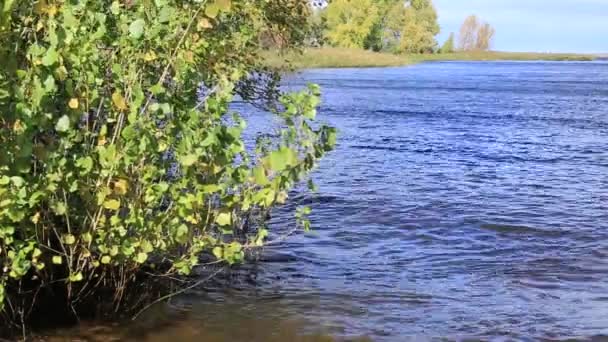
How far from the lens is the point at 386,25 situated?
125938 millimetres

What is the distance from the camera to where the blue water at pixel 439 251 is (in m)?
7.27

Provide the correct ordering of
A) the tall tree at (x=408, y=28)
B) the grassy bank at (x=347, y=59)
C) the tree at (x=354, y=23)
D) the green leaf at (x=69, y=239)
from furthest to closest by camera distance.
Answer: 1. the tall tree at (x=408, y=28)
2. the tree at (x=354, y=23)
3. the grassy bank at (x=347, y=59)
4. the green leaf at (x=69, y=239)

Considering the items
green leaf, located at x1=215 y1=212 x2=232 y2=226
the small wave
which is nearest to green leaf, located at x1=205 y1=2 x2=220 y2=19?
green leaf, located at x1=215 y1=212 x2=232 y2=226

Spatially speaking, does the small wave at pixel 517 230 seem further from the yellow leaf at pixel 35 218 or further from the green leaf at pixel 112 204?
the yellow leaf at pixel 35 218

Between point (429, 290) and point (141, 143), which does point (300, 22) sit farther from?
point (141, 143)

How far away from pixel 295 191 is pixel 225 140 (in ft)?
27.3

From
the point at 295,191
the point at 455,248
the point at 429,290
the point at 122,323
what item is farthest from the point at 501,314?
the point at 295,191

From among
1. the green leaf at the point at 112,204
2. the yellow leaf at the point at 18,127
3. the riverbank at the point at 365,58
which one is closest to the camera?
the yellow leaf at the point at 18,127

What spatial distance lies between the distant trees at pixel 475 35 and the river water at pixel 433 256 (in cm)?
17001

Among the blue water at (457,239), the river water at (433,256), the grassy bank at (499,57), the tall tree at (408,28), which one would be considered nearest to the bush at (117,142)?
the river water at (433,256)

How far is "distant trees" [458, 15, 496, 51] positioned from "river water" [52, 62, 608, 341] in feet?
558

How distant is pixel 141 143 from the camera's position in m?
4.72

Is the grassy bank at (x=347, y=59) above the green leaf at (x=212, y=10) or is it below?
above

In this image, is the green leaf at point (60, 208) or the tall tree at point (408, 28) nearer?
the green leaf at point (60, 208)
